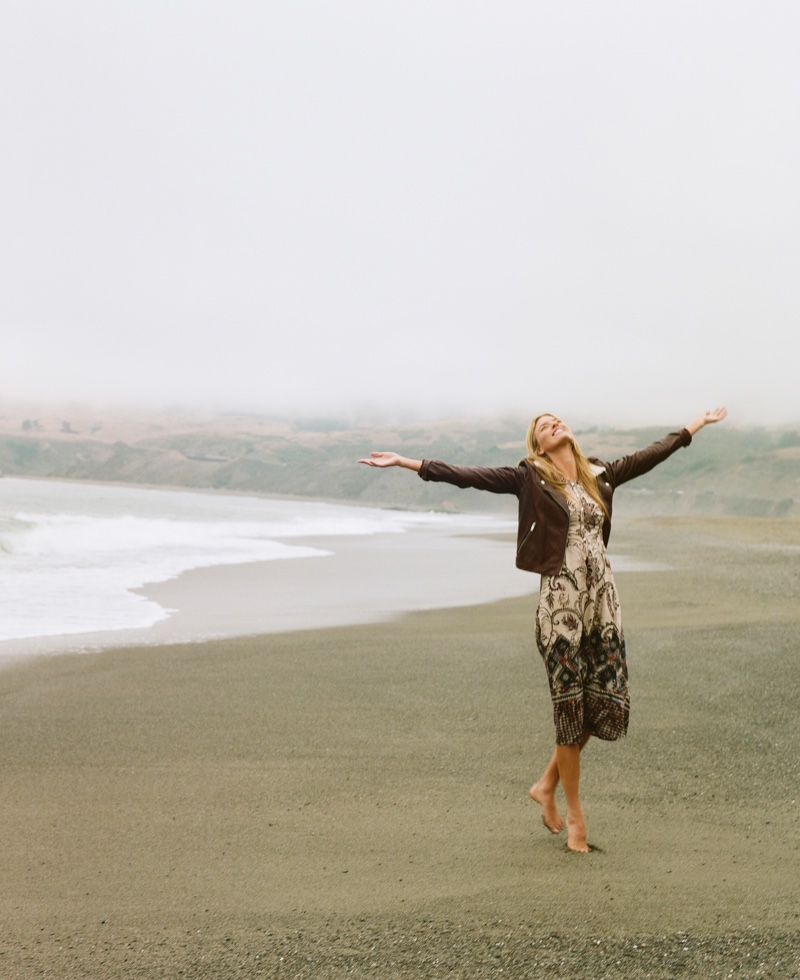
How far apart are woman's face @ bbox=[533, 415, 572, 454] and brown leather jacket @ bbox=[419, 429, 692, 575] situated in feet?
0.44

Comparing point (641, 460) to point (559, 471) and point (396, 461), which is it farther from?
point (396, 461)

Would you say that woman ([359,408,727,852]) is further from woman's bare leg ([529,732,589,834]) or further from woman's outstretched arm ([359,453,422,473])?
woman's outstretched arm ([359,453,422,473])

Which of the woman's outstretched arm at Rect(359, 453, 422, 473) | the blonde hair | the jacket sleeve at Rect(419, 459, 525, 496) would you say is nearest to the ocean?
the woman's outstretched arm at Rect(359, 453, 422, 473)

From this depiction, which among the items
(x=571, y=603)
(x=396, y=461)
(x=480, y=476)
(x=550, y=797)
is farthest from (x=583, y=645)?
(x=396, y=461)

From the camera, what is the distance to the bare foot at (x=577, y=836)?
13.9 feet

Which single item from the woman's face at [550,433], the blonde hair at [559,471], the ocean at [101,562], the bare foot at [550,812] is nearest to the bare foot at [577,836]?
the bare foot at [550,812]

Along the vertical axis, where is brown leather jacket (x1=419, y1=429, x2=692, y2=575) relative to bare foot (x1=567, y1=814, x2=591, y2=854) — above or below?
above

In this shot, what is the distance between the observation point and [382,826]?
4617 mm

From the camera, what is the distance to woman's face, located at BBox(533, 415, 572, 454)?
451 cm

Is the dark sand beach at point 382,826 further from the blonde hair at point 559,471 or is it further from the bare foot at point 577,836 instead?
the blonde hair at point 559,471

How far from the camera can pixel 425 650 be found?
9.84m

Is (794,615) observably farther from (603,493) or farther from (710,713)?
(603,493)

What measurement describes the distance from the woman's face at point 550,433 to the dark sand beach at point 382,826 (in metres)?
1.94

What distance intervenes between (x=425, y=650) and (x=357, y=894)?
19.8 ft
